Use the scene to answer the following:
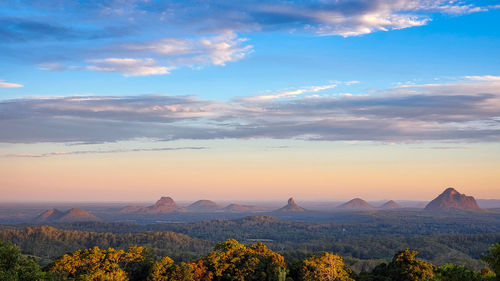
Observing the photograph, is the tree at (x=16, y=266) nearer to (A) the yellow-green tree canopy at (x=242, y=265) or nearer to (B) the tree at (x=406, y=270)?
(A) the yellow-green tree canopy at (x=242, y=265)

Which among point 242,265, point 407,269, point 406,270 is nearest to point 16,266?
point 242,265

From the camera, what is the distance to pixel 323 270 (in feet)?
187

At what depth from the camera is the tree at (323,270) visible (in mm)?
56438

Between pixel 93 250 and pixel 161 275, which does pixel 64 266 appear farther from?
pixel 161 275

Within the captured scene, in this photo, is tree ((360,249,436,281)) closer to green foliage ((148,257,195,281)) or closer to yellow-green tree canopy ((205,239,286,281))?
yellow-green tree canopy ((205,239,286,281))

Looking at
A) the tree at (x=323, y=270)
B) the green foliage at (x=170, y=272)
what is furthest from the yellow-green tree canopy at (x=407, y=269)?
the green foliage at (x=170, y=272)

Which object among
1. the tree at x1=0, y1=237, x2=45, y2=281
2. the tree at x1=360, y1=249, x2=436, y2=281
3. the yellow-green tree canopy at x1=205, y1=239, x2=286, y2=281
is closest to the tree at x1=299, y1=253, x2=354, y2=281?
the yellow-green tree canopy at x1=205, y1=239, x2=286, y2=281

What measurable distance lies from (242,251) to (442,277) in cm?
3999

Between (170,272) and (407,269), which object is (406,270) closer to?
(407,269)

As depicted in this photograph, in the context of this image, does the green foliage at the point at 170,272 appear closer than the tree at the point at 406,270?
Yes

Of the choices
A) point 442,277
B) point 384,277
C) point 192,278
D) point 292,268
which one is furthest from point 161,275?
point 442,277

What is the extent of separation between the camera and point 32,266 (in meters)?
39.2

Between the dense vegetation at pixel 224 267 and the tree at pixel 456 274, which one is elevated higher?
the tree at pixel 456 274

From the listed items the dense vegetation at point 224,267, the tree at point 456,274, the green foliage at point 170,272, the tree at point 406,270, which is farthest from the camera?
the tree at point 406,270
